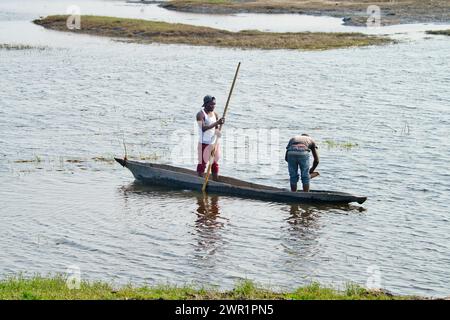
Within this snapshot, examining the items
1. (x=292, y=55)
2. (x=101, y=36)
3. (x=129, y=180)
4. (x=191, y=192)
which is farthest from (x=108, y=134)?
(x=101, y=36)

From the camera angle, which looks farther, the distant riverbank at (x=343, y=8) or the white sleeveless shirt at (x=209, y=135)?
the distant riverbank at (x=343, y=8)

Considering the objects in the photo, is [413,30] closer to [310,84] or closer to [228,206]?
[310,84]

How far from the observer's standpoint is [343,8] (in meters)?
74.8

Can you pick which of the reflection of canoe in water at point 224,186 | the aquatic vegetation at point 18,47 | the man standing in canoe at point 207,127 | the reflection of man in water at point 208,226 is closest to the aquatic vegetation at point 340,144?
the reflection of canoe in water at point 224,186

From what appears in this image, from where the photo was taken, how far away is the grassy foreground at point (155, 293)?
11.8 m

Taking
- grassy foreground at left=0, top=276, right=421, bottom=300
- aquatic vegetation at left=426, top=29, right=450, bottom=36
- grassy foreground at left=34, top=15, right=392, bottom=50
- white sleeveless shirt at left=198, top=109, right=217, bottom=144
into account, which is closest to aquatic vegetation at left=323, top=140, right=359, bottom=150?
white sleeveless shirt at left=198, top=109, right=217, bottom=144

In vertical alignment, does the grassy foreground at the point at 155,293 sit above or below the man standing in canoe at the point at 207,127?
below

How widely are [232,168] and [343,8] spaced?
175 feet

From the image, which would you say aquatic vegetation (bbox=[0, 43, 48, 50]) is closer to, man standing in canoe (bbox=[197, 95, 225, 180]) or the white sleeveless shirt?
man standing in canoe (bbox=[197, 95, 225, 180])

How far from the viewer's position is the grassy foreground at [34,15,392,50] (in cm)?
5319

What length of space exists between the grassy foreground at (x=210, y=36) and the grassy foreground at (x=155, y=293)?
40.2m

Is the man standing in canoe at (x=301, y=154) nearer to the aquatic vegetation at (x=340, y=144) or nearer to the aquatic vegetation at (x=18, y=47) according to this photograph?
the aquatic vegetation at (x=340, y=144)

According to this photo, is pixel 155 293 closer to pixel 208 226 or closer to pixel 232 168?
pixel 208 226

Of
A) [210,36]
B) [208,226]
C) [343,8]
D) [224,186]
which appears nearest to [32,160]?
[224,186]
